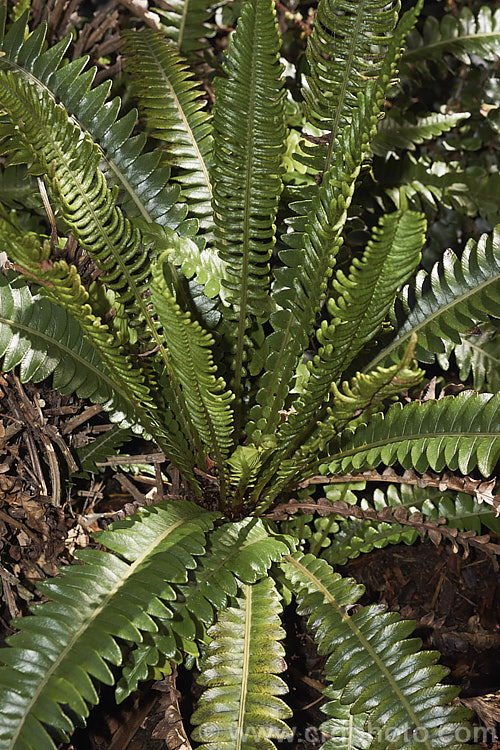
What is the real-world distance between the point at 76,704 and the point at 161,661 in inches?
11.0

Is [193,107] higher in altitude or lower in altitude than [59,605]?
higher

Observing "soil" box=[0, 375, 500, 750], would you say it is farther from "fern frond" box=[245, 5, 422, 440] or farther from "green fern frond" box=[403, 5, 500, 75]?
"green fern frond" box=[403, 5, 500, 75]

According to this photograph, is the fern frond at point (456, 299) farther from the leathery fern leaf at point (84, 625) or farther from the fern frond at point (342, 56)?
the leathery fern leaf at point (84, 625)

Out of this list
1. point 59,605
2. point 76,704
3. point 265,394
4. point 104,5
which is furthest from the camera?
point 104,5

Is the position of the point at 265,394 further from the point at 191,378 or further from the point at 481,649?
the point at 481,649

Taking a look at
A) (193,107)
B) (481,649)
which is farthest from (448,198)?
(481,649)

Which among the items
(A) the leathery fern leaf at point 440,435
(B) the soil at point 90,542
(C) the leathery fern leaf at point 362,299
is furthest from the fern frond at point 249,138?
(B) the soil at point 90,542

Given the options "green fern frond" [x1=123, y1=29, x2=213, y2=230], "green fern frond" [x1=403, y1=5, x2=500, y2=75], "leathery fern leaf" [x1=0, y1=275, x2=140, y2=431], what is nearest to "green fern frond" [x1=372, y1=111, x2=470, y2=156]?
"green fern frond" [x1=403, y1=5, x2=500, y2=75]

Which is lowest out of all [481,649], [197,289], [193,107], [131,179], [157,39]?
[481,649]

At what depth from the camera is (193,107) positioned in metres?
1.41

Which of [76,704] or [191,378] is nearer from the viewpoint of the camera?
[76,704]

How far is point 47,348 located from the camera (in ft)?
4.10

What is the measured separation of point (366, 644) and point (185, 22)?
1.51 metres

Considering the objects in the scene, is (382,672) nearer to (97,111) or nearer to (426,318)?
(426,318)
